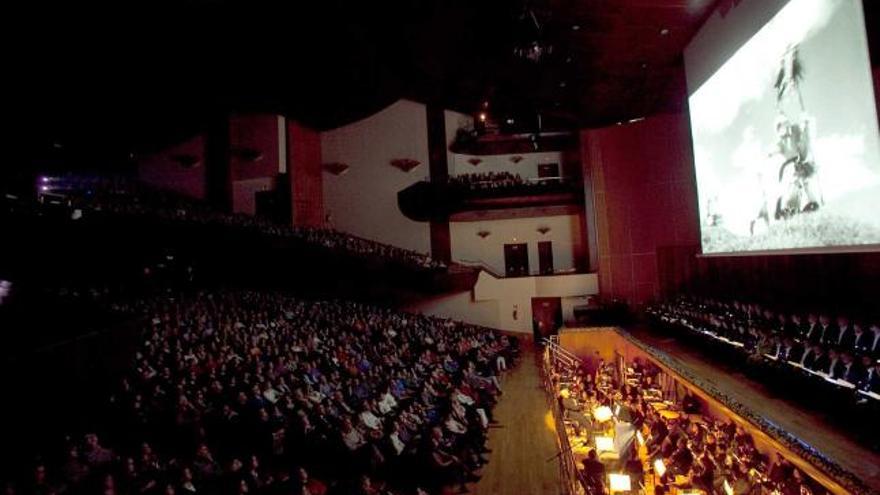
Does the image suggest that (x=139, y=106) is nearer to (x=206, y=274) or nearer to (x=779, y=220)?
(x=206, y=274)

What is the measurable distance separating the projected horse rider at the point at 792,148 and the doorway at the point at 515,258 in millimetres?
11599

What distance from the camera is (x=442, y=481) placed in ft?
19.9

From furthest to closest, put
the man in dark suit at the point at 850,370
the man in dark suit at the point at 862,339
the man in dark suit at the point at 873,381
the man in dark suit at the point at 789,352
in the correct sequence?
1. the man in dark suit at the point at 862,339
2. the man in dark suit at the point at 789,352
3. the man in dark suit at the point at 850,370
4. the man in dark suit at the point at 873,381

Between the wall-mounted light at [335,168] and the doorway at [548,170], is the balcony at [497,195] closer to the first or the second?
the doorway at [548,170]

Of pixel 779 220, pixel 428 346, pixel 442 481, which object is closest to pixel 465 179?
pixel 428 346

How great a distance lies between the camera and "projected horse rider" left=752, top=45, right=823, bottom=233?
616 cm

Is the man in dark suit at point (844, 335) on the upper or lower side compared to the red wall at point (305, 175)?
lower

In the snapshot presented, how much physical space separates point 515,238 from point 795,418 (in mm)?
13570

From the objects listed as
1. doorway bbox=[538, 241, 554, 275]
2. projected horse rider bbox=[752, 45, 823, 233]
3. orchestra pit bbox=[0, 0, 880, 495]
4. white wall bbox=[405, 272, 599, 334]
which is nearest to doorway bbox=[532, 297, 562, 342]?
orchestra pit bbox=[0, 0, 880, 495]

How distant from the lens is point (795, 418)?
5273 millimetres

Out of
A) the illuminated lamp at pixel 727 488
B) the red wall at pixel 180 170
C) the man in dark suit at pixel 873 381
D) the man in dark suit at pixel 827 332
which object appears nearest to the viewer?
the man in dark suit at pixel 873 381

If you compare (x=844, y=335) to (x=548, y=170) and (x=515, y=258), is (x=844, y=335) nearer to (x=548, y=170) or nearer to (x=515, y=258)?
(x=515, y=258)

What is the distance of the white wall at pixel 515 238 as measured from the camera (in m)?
18.3

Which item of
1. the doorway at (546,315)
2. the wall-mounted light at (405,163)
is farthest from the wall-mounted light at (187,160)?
the doorway at (546,315)
